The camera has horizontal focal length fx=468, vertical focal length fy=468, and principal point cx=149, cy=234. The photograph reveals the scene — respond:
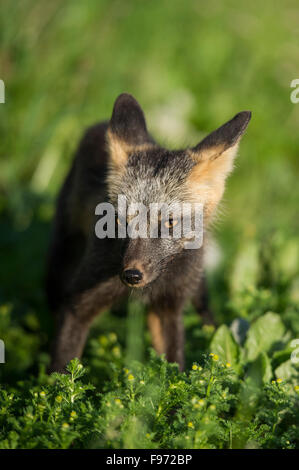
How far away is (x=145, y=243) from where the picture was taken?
317 centimetres

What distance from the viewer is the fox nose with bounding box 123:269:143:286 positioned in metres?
2.98

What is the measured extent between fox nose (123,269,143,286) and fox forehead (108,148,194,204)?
0.58 m

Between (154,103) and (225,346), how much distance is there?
5544 millimetres

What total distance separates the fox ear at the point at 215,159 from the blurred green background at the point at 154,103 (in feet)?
1.69

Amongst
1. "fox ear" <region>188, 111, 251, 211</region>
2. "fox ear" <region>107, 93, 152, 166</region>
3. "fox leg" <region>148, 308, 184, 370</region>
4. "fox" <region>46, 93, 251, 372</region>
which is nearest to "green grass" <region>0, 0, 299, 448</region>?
"fox leg" <region>148, 308, 184, 370</region>

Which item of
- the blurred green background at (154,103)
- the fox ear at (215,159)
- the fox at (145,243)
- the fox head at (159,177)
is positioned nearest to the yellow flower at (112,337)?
the fox at (145,243)

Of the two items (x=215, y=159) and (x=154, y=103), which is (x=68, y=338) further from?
(x=154, y=103)

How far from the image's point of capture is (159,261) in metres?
3.22

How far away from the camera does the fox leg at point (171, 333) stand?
3785 millimetres

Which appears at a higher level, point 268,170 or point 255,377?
point 268,170

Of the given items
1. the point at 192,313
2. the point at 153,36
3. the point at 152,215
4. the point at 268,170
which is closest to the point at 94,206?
the point at 152,215

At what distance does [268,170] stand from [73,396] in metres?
5.66

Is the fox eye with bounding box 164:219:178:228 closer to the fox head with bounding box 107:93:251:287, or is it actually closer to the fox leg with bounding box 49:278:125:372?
the fox head with bounding box 107:93:251:287
